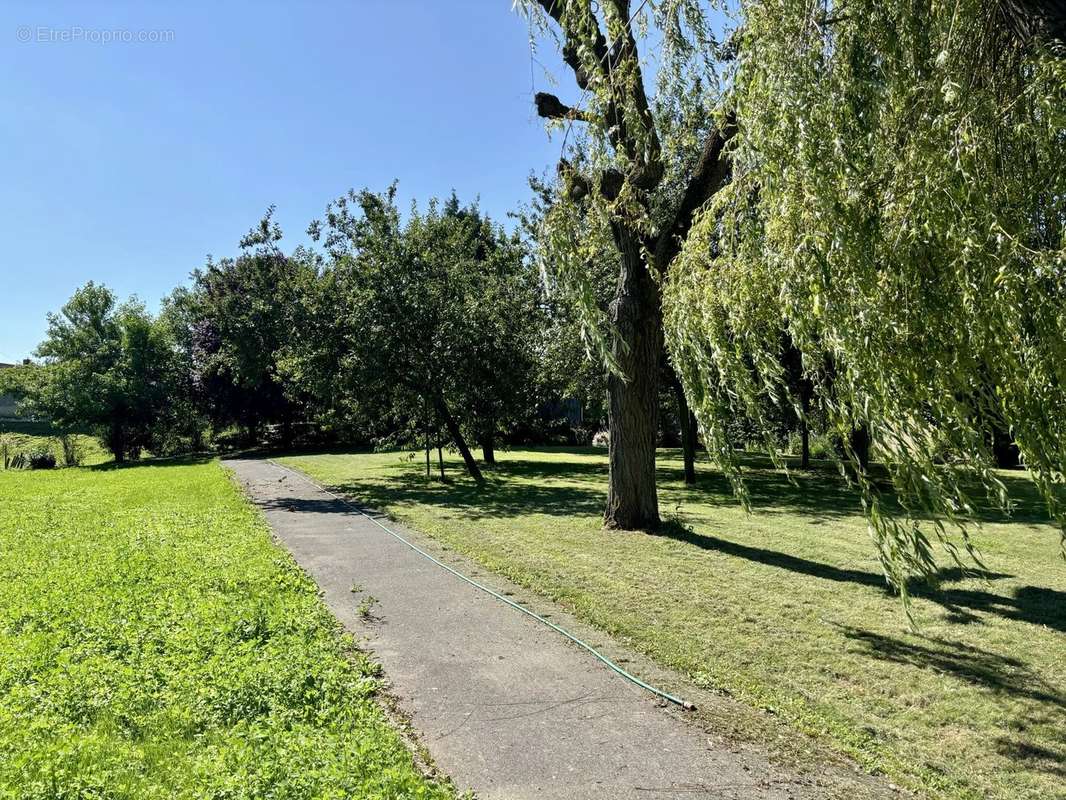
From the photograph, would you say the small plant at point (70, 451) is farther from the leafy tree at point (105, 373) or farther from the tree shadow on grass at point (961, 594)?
the tree shadow on grass at point (961, 594)

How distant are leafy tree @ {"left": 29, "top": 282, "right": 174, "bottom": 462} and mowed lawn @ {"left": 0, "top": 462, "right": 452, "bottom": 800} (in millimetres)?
21735

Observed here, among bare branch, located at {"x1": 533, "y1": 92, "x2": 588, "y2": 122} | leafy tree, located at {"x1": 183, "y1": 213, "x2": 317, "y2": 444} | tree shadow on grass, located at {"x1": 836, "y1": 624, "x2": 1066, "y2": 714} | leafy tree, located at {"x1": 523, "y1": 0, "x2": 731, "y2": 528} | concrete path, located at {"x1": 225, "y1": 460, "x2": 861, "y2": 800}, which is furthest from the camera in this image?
leafy tree, located at {"x1": 183, "y1": 213, "x2": 317, "y2": 444}

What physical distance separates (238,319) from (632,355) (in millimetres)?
17778

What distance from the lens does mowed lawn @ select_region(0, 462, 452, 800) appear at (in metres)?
3.07

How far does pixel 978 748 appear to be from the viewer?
3.58m

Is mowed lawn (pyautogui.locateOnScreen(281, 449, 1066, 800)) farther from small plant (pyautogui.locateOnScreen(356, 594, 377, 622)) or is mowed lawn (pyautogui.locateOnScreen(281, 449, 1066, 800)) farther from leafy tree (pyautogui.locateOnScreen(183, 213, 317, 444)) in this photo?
leafy tree (pyautogui.locateOnScreen(183, 213, 317, 444))

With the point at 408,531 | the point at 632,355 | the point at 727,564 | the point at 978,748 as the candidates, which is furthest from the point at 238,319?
the point at 978,748

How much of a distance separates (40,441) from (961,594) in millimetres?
37815

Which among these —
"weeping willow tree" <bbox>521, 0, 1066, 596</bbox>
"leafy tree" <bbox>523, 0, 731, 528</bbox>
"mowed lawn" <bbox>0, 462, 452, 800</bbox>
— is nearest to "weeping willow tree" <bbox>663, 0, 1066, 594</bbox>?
"weeping willow tree" <bbox>521, 0, 1066, 596</bbox>

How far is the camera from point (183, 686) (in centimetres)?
406

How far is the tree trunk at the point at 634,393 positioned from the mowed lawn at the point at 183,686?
4699 mm

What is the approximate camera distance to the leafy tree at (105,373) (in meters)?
26.5

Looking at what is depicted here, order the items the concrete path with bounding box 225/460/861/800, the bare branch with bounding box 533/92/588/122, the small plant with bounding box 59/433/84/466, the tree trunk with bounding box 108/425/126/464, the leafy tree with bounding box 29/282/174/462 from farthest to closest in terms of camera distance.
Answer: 1. the small plant with bounding box 59/433/84/466
2. the tree trunk with bounding box 108/425/126/464
3. the leafy tree with bounding box 29/282/174/462
4. the bare branch with bounding box 533/92/588/122
5. the concrete path with bounding box 225/460/861/800

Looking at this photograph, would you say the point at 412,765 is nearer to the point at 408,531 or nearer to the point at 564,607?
the point at 564,607
